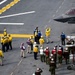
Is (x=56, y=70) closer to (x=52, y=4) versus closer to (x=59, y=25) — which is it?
(x=59, y=25)

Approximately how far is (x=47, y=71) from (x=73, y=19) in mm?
14373

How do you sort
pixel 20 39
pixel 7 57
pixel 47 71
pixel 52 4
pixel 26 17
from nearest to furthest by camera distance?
pixel 47 71
pixel 7 57
pixel 20 39
pixel 26 17
pixel 52 4

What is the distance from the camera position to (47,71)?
37.1 meters

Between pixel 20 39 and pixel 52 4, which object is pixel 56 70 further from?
pixel 52 4

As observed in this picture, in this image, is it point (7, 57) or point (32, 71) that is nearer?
point (32, 71)

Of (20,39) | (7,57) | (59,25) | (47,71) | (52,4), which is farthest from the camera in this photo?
(52,4)


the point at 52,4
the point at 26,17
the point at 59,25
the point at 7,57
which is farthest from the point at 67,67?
the point at 52,4

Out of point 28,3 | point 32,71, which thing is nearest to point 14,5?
point 28,3

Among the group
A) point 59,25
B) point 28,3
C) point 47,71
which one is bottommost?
point 47,71

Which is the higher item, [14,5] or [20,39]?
[14,5]

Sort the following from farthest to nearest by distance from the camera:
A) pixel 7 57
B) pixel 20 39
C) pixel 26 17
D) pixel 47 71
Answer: pixel 26 17 < pixel 20 39 < pixel 7 57 < pixel 47 71

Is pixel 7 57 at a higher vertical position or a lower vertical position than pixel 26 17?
lower

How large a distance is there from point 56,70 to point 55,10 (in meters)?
24.2

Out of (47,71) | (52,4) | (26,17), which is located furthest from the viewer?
(52,4)
